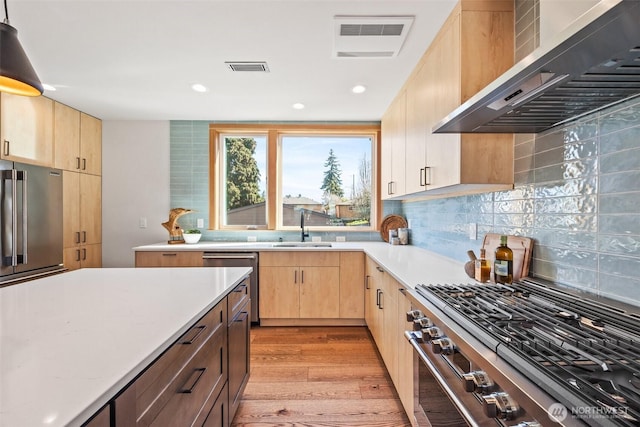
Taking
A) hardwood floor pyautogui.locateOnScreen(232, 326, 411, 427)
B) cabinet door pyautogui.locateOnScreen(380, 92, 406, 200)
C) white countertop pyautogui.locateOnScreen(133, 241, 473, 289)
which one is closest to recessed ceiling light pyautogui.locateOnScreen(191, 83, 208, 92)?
white countertop pyautogui.locateOnScreen(133, 241, 473, 289)

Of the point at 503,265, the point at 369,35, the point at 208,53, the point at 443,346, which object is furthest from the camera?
the point at 208,53

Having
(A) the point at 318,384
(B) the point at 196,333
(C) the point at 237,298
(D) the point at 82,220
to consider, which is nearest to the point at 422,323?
(B) the point at 196,333

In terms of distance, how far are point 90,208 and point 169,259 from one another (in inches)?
52.5

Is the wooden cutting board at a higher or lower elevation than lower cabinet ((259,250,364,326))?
higher

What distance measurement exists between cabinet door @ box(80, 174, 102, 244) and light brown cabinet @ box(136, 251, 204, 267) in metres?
0.88

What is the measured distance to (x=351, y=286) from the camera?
3215 mm

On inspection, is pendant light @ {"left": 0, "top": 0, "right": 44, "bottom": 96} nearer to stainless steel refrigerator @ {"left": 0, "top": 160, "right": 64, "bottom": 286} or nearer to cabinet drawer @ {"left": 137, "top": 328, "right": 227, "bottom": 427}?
cabinet drawer @ {"left": 137, "top": 328, "right": 227, "bottom": 427}

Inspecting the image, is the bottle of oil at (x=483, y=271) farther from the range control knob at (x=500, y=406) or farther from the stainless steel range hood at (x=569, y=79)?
the range control knob at (x=500, y=406)

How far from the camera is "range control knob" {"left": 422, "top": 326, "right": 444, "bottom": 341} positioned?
3.59 feet

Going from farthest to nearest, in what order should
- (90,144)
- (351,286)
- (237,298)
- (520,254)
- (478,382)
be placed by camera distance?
(90,144) → (351,286) → (237,298) → (520,254) → (478,382)

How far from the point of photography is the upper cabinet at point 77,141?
3.18 meters

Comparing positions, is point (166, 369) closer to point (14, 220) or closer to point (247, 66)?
point (247, 66)

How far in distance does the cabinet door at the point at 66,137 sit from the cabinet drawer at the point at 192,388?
311 cm

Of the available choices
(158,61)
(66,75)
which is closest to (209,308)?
(158,61)
